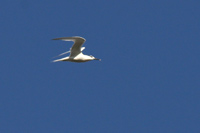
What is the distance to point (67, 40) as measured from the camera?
3231 centimetres

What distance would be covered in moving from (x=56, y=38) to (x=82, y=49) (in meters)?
6.19

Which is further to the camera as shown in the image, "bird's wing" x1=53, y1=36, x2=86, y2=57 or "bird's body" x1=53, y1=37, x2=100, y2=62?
"bird's body" x1=53, y1=37, x2=100, y2=62

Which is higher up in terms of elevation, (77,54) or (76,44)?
(76,44)

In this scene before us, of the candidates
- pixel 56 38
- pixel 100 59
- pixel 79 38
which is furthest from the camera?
pixel 100 59

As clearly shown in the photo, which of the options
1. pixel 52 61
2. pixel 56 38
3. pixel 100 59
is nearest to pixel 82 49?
pixel 100 59

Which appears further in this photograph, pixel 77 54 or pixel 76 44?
pixel 77 54

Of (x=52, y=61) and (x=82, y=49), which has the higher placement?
(x=82, y=49)

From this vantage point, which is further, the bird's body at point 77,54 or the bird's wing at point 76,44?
the bird's body at point 77,54

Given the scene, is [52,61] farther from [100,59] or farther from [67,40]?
[100,59]

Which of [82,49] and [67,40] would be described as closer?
[67,40]

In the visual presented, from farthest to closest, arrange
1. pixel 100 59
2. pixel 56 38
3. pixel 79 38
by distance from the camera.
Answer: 1. pixel 100 59
2. pixel 79 38
3. pixel 56 38

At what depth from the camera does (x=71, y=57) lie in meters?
33.9

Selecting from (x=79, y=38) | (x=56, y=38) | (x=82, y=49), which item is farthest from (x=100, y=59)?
(x=56, y=38)

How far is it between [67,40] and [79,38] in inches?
30.4
